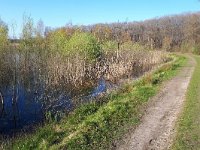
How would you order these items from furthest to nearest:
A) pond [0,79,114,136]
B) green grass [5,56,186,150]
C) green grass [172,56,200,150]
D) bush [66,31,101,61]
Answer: bush [66,31,101,61]
pond [0,79,114,136]
green grass [5,56,186,150]
green grass [172,56,200,150]

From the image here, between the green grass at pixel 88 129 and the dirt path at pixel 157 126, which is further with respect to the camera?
the green grass at pixel 88 129

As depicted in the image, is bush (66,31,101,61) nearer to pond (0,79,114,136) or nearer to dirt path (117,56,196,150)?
pond (0,79,114,136)

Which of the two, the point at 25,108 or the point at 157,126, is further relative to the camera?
the point at 25,108

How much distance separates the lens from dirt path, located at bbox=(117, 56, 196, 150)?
11.1 meters

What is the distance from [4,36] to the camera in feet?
89.6

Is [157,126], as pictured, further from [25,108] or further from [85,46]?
[85,46]

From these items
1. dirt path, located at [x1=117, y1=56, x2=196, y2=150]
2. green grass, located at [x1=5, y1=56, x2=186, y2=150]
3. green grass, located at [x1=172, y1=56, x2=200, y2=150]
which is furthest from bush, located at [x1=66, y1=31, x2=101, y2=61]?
green grass, located at [x1=172, y1=56, x2=200, y2=150]

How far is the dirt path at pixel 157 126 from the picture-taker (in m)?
11.1

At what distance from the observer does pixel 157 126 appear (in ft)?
43.4

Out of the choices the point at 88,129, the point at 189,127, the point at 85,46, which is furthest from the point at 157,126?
the point at 85,46

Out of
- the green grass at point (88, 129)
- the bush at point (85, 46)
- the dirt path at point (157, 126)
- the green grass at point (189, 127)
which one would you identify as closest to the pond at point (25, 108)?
the green grass at point (88, 129)

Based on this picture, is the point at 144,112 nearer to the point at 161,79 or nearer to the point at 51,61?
the point at 161,79

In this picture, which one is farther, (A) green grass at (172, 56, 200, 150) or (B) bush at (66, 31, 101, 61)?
(B) bush at (66, 31, 101, 61)

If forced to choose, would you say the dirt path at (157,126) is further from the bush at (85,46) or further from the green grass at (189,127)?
Answer: the bush at (85,46)
